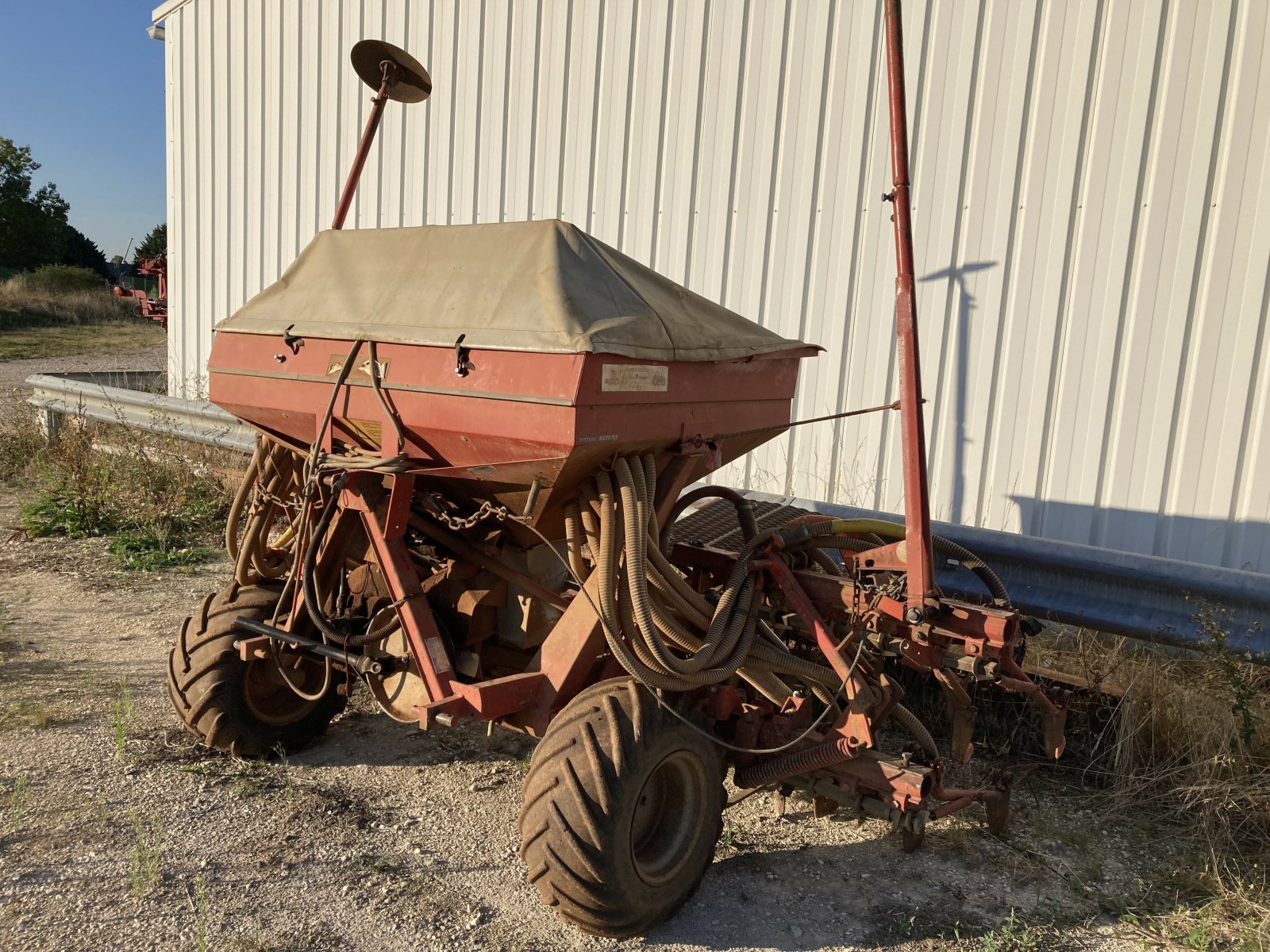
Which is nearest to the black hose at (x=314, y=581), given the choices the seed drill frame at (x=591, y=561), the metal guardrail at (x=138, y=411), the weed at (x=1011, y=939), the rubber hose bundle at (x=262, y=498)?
the seed drill frame at (x=591, y=561)

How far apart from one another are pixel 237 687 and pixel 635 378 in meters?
2.13

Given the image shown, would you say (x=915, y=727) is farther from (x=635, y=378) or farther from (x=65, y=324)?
(x=65, y=324)

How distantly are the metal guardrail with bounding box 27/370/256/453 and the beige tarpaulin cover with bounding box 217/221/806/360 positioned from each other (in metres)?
3.39

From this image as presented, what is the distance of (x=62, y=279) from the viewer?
29688 millimetres

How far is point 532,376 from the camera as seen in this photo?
9.55ft

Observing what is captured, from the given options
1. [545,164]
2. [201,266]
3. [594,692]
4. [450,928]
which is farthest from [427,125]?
[450,928]

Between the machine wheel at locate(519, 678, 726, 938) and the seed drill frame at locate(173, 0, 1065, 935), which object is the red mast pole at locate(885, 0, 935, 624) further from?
the machine wheel at locate(519, 678, 726, 938)

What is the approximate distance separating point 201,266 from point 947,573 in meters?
7.90

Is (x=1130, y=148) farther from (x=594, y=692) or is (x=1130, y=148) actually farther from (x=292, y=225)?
(x=292, y=225)

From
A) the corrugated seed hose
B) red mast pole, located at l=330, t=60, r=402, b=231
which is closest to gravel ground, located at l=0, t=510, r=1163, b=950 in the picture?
the corrugated seed hose

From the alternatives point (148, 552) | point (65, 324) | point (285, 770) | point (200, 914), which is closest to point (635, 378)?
point (200, 914)

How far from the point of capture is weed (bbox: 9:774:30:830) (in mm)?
3369

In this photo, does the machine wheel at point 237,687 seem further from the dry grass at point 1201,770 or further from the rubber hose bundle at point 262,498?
the dry grass at point 1201,770

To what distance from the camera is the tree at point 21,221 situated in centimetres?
3500
